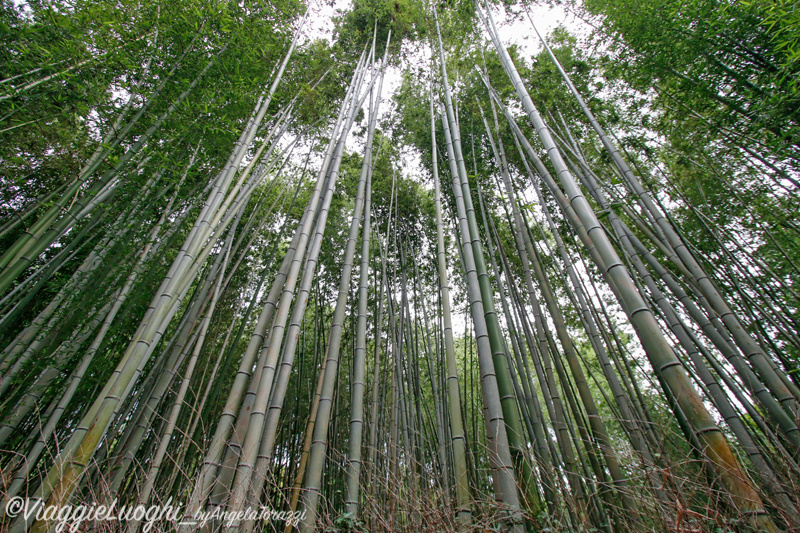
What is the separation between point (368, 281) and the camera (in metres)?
3.10

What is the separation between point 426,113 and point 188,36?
2.80m

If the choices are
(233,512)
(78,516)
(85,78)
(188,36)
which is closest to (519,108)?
(188,36)

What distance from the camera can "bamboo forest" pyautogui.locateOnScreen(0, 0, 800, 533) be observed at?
134cm

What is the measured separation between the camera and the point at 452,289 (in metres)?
5.23

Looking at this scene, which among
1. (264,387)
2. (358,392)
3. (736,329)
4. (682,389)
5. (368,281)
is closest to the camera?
(682,389)

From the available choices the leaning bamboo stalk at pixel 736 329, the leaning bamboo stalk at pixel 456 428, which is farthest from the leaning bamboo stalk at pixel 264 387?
the leaning bamboo stalk at pixel 736 329

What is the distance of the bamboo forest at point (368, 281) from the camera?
1.34 metres

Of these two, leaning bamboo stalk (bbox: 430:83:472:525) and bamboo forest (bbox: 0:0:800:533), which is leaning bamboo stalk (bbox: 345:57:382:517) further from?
leaning bamboo stalk (bbox: 430:83:472:525)

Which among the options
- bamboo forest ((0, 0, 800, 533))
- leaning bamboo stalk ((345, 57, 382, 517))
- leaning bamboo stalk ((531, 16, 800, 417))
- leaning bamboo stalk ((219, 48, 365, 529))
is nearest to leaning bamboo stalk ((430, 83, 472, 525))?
bamboo forest ((0, 0, 800, 533))

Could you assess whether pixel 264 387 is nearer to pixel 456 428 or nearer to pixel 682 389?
pixel 456 428

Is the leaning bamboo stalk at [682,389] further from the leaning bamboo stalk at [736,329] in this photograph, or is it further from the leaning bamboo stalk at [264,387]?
the leaning bamboo stalk at [264,387]

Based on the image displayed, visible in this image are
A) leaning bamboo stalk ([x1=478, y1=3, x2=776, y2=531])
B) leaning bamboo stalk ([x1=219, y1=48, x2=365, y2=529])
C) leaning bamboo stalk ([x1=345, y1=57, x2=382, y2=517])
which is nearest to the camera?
leaning bamboo stalk ([x1=478, y1=3, x2=776, y2=531])

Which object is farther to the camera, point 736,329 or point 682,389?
point 736,329

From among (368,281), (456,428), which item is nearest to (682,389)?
(456,428)
